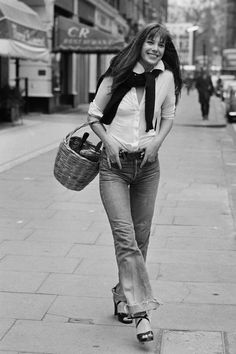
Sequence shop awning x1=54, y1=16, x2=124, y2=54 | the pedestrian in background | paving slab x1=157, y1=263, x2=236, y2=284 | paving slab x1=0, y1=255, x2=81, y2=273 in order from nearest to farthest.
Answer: paving slab x1=157, y1=263, x2=236, y2=284
paving slab x1=0, y1=255, x2=81, y2=273
the pedestrian in background
shop awning x1=54, y1=16, x2=124, y2=54

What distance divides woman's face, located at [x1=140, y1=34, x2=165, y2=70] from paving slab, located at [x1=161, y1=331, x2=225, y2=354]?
1.64m

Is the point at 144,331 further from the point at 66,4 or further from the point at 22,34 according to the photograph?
the point at 66,4

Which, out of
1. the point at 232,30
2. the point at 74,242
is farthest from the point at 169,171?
the point at 232,30

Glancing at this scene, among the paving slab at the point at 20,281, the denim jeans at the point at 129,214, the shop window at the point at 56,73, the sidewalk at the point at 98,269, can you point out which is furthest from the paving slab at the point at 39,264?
the shop window at the point at 56,73

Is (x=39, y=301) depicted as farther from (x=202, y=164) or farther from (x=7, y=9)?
(x=7, y=9)

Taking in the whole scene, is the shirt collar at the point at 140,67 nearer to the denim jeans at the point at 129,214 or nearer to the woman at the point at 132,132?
the woman at the point at 132,132

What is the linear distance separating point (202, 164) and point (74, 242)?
6771 mm

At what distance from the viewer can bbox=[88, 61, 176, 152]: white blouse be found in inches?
165

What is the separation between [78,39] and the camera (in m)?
25.7

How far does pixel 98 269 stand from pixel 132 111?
2.00 m

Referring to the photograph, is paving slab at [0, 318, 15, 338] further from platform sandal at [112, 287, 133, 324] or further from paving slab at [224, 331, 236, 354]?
paving slab at [224, 331, 236, 354]

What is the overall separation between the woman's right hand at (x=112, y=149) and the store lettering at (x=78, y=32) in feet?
72.5

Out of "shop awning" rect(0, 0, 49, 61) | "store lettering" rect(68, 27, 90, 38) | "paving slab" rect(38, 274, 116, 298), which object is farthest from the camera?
"store lettering" rect(68, 27, 90, 38)

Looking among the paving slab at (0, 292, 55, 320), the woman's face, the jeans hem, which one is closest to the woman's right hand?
the woman's face
